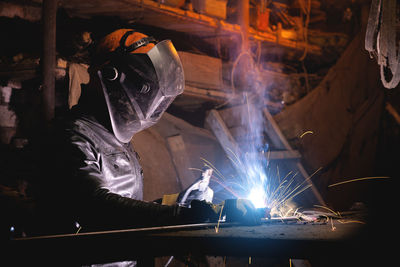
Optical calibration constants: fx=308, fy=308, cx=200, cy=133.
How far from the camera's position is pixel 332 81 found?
5.24 m

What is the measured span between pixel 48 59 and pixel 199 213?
2.58 m

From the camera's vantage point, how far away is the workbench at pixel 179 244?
1.30 metres

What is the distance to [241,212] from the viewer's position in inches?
68.9

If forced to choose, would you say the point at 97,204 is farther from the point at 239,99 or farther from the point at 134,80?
the point at 239,99

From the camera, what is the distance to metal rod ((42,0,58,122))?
3.25 m

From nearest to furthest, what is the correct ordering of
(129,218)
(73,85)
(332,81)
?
(129,218), (73,85), (332,81)

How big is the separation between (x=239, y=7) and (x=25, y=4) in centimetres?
300

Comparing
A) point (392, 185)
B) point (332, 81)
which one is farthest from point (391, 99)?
point (392, 185)

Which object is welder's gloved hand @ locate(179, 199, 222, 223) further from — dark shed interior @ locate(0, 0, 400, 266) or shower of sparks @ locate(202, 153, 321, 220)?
shower of sparks @ locate(202, 153, 321, 220)

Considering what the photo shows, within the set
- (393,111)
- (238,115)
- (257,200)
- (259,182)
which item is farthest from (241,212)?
(393,111)

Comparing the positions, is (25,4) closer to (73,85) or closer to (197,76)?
(73,85)

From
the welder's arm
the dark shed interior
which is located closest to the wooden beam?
the dark shed interior

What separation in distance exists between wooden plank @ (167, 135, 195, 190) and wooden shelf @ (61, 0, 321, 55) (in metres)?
1.62

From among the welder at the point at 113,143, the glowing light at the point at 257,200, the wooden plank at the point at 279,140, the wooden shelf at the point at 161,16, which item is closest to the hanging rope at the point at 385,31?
the glowing light at the point at 257,200
